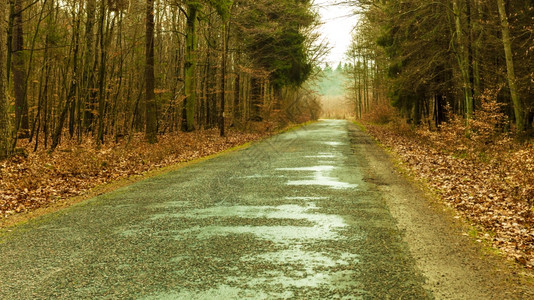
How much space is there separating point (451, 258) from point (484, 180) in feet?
19.9

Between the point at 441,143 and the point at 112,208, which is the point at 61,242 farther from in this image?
the point at 441,143

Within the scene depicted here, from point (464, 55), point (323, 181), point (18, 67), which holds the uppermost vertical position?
point (464, 55)

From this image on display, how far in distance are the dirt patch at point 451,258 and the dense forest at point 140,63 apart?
12202 mm

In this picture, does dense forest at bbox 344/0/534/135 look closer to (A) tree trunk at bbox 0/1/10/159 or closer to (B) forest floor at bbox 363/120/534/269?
(B) forest floor at bbox 363/120/534/269

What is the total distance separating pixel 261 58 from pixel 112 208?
26.5 m

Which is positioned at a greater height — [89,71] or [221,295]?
[89,71]

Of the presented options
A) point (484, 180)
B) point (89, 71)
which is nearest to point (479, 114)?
point (484, 180)

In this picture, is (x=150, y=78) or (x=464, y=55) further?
(x=150, y=78)

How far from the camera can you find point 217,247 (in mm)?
5754

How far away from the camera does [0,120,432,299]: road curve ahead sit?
443 cm

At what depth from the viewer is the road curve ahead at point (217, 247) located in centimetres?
443

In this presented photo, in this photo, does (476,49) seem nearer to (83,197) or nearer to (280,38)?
(83,197)

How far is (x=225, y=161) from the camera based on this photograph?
15.3 metres

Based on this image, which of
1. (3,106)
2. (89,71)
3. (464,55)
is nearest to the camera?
(3,106)
